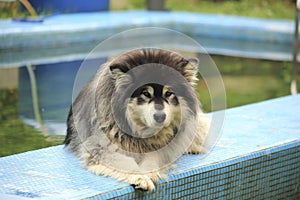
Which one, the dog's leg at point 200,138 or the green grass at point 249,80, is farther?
the green grass at point 249,80

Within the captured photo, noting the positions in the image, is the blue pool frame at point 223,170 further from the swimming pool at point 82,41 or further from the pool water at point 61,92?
the swimming pool at point 82,41

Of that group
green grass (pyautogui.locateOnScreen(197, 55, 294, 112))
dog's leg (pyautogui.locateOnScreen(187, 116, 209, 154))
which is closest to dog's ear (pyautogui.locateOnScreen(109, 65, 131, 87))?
dog's leg (pyautogui.locateOnScreen(187, 116, 209, 154))

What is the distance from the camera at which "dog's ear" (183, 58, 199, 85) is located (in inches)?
128

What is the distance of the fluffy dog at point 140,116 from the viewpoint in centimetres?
310

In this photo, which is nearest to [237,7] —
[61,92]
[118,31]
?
[118,31]

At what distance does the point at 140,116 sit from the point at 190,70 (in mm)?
352

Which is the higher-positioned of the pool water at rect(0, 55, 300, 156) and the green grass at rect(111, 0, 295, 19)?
the pool water at rect(0, 55, 300, 156)

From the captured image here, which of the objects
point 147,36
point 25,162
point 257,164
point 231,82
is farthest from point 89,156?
point 147,36

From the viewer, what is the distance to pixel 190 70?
10.7ft

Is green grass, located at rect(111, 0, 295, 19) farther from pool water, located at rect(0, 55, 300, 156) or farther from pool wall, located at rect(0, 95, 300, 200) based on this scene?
pool wall, located at rect(0, 95, 300, 200)

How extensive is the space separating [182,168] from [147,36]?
7.61 meters

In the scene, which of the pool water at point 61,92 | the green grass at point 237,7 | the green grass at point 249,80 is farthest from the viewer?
the green grass at point 237,7

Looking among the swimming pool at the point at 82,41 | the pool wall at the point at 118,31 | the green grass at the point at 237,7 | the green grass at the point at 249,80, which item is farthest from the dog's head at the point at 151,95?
the green grass at the point at 237,7

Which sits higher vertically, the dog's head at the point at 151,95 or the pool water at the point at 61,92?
the dog's head at the point at 151,95
